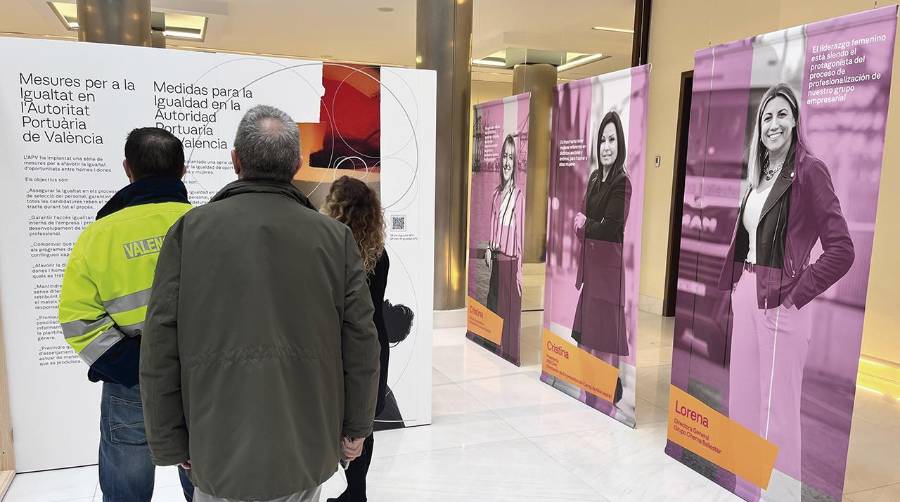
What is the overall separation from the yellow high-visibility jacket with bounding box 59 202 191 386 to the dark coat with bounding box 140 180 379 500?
1.55 feet

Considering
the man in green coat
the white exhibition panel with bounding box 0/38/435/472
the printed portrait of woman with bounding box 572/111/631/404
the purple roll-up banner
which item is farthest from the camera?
the purple roll-up banner

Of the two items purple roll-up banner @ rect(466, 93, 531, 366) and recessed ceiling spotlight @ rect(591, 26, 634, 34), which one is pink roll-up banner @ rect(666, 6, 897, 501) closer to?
purple roll-up banner @ rect(466, 93, 531, 366)

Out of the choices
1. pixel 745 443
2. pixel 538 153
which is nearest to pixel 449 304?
pixel 538 153

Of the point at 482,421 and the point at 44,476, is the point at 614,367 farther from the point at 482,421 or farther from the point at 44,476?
the point at 44,476

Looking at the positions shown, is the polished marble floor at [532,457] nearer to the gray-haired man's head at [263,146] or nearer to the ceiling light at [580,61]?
the gray-haired man's head at [263,146]

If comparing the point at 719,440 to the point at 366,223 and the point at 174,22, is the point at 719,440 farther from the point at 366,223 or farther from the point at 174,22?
the point at 174,22

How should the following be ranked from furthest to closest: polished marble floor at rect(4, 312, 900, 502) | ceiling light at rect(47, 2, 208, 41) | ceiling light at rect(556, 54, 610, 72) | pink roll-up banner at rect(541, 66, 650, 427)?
ceiling light at rect(47, 2, 208, 41), ceiling light at rect(556, 54, 610, 72), pink roll-up banner at rect(541, 66, 650, 427), polished marble floor at rect(4, 312, 900, 502)

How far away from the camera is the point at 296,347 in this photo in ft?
4.87

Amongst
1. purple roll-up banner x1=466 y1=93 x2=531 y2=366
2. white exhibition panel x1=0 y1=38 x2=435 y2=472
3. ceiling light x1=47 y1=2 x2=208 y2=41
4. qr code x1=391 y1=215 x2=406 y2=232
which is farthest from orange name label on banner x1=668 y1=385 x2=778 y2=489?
ceiling light x1=47 y1=2 x2=208 y2=41

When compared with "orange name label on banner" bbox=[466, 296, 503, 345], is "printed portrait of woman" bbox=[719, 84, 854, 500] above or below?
above

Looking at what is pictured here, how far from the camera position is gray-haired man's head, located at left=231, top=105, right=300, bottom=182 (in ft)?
4.96

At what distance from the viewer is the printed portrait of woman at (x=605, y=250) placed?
4074mm

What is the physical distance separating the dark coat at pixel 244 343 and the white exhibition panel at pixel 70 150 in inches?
78.2

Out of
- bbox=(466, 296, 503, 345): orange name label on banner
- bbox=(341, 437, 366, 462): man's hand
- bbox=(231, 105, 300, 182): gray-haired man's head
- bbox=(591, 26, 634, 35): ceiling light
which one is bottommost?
bbox=(466, 296, 503, 345): orange name label on banner
